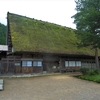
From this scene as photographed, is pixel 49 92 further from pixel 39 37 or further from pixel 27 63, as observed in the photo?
pixel 39 37

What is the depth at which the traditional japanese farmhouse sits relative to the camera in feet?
50.7

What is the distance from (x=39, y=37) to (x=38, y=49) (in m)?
3.10

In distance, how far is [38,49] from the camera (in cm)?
1605

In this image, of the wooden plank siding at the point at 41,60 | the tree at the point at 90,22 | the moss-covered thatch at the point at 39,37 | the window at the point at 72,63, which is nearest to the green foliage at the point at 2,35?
the moss-covered thatch at the point at 39,37

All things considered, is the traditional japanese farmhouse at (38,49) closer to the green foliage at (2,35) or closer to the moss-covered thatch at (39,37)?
the moss-covered thatch at (39,37)

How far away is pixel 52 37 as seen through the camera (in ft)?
66.8

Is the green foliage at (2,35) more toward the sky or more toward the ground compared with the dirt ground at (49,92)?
more toward the sky

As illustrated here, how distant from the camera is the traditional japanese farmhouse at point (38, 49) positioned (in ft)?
50.7

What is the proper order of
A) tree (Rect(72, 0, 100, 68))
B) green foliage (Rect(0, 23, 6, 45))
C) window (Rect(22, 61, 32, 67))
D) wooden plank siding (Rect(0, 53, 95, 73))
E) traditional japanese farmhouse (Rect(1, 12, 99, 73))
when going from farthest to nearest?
green foliage (Rect(0, 23, 6, 45))
window (Rect(22, 61, 32, 67))
traditional japanese farmhouse (Rect(1, 12, 99, 73))
wooden plank siding (Rect(0, 53, 95, 73))
tree (Rect(72, 0, 100, 68))

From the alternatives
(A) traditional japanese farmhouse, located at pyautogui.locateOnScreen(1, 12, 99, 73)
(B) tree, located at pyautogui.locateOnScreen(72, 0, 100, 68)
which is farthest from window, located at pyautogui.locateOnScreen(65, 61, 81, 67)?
(B) tree, located at pyautogui.locateOnScreen(72, 0, 100, 68)

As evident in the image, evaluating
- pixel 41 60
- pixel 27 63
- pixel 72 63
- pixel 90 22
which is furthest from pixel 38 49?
pixel 72 63

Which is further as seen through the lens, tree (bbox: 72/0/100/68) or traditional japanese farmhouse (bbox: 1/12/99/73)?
traditional japanese farmhouse (bbox: 1/12/99/73)

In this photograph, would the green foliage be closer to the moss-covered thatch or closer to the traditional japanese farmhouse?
the moss-covered thatch

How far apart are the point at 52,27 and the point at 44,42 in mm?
5768
